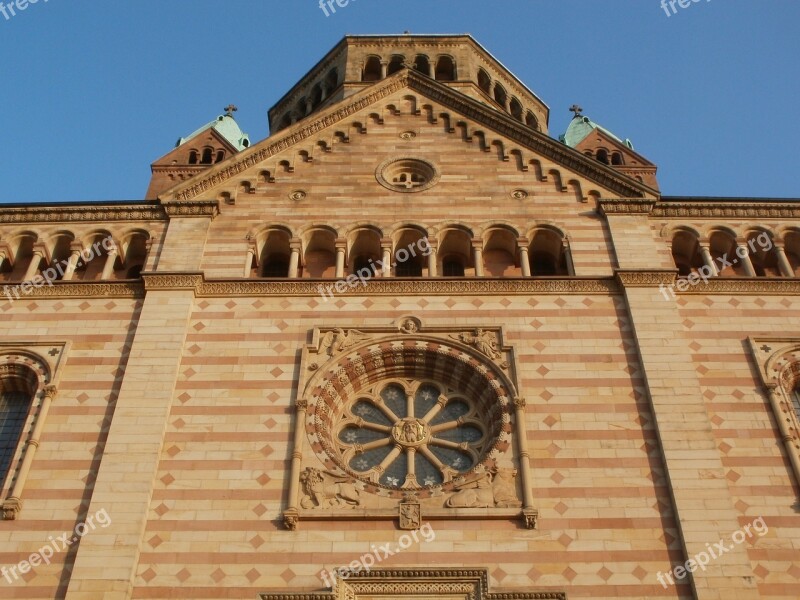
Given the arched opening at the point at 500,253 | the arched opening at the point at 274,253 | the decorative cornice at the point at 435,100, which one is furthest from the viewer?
the decorative cornice at the point at 435,100

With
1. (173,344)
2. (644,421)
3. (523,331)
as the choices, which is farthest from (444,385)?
(173,344)

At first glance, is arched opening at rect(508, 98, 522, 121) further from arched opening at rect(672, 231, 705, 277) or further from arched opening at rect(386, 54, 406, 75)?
arched opening at rect(672, 231, 705, 277)

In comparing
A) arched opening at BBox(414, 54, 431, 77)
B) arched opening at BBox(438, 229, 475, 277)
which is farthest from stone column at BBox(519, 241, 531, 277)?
arched opening at BBox(414, 54, 431, 77)

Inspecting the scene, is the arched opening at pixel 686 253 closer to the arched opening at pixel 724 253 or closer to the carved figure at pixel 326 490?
the arched opening at pixel 724 253

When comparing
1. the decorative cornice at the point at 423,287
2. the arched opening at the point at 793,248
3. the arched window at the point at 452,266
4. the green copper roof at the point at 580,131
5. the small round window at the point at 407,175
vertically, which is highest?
the green copper roof at the point at 580,131

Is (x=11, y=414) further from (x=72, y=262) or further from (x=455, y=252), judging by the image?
(x=455, y=252)

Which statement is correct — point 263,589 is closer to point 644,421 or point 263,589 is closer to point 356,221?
point 644,421

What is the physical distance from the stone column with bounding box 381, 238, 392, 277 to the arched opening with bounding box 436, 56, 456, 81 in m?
13.2

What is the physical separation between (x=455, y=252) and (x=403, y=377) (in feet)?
14.5

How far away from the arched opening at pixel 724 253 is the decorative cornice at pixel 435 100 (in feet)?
6.88

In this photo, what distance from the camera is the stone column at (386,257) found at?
74.0 feet

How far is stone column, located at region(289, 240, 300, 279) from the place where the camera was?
22.5 meters

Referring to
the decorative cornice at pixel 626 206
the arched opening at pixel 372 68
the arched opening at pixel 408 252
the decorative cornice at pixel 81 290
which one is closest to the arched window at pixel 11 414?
the decorative cornice at pixel 81 290

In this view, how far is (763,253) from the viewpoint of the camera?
23719 millimetres
